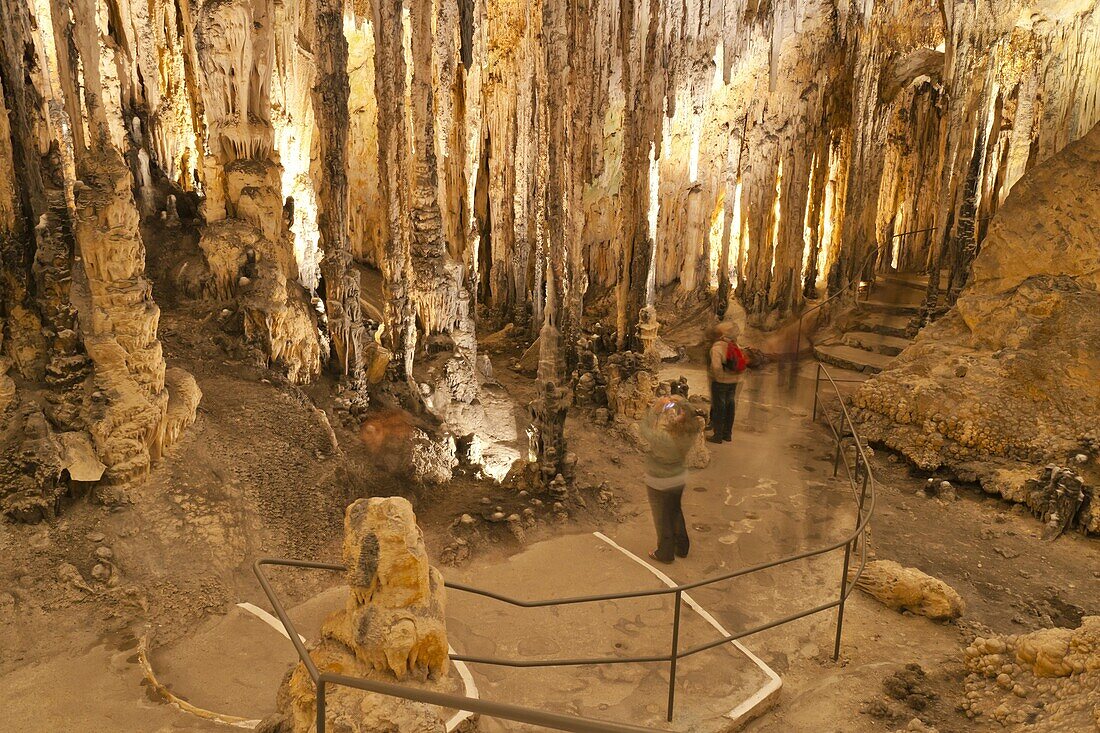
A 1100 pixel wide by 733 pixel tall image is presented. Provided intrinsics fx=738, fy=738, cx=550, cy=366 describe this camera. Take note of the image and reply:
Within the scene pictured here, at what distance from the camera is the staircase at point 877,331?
434 inches

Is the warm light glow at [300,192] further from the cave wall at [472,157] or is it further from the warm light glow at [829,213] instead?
the warm light glow at [829,213]

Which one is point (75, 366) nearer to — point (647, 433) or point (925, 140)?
point (647, 433)

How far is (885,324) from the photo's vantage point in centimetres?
1215

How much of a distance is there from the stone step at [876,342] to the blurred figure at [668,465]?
6544mm

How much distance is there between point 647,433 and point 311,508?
2802 millimetres

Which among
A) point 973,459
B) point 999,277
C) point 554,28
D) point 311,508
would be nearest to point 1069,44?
point 999,277

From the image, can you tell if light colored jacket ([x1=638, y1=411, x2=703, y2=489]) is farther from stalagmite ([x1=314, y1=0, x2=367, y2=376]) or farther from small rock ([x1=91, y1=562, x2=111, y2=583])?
small rock ([x1=91, y1=562, x2=111, y2=583])

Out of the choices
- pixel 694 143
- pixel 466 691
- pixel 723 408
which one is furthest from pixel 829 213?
pixel 466 691

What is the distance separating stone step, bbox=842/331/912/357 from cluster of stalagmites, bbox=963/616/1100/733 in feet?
23.8

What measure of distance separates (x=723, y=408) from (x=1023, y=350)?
3.17m

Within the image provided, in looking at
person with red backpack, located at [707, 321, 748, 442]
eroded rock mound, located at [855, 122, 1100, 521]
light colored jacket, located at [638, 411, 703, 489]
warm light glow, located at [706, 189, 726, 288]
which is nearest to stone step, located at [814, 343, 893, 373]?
eroded rock mound, located at [855, 122, 1100, 521]

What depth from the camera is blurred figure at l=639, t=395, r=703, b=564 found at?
555 centimetres

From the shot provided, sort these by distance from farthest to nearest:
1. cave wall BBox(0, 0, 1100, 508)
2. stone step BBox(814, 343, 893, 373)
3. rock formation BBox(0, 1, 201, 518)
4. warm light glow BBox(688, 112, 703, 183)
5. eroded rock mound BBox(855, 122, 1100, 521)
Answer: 1. warm light glow BBox(688, 112, 703, 183)
2. stone step BBox(814, 343, 893, 373)
3. eroded rock mound BBox(855, 122, 1100, 521)
4. cave wall BBox(0, 0, 1100, 508)
5. rock formation BBox(0, 1, 201, 518)

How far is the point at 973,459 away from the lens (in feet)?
25.6
